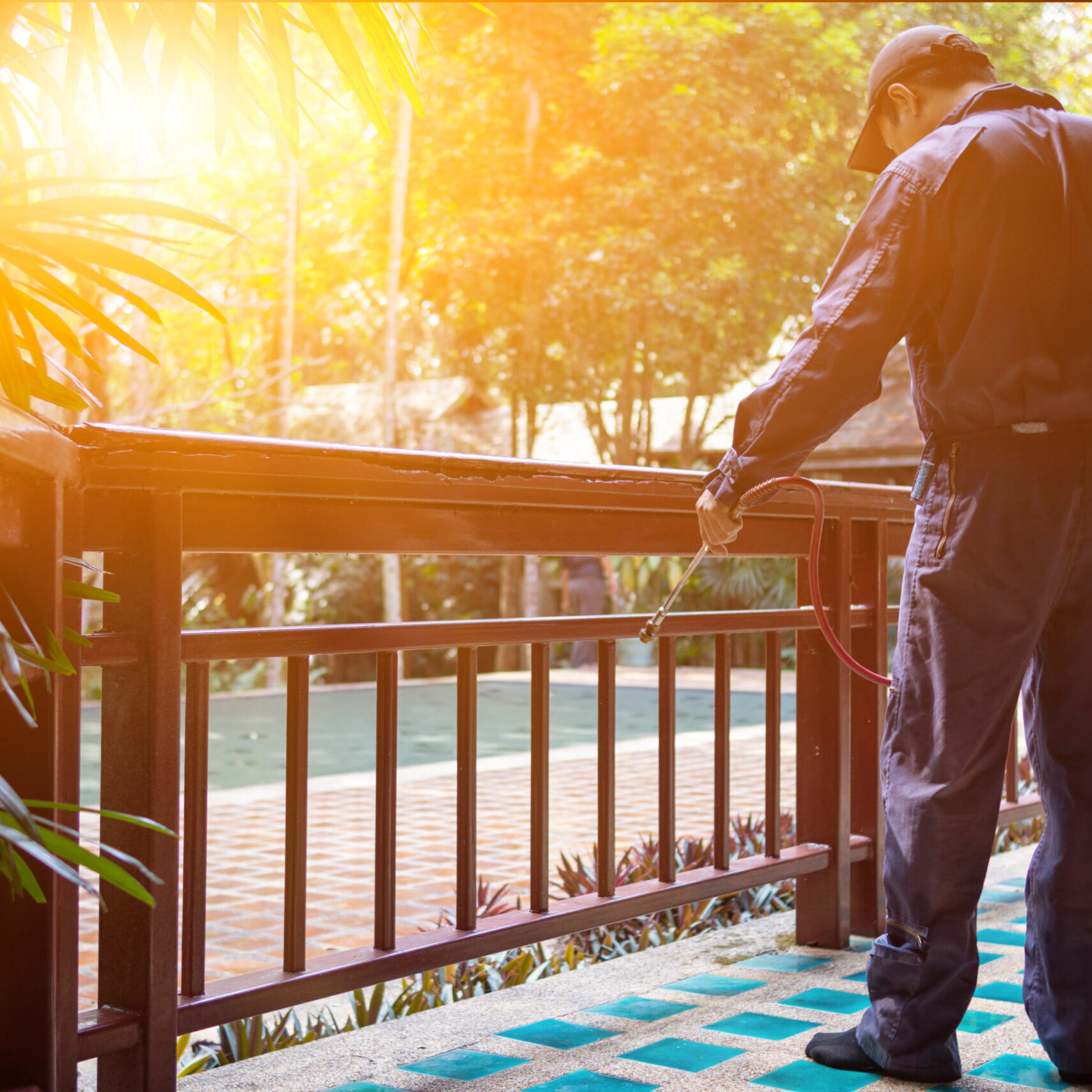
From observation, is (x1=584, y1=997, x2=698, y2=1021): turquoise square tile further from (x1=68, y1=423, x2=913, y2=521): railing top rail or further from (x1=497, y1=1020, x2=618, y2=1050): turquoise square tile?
(x1=68, y1=423, x2=913, y2=521): railing top rail

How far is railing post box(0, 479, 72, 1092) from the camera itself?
1.59 meters

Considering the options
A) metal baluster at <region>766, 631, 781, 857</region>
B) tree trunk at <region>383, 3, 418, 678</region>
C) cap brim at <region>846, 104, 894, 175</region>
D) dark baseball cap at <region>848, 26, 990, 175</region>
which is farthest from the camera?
tree trunk at <region>383, 3, 418, 678</region>

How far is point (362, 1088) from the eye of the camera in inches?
92.9

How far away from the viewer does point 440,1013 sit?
9.37 feet

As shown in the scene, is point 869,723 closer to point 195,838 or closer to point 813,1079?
point 813,1079

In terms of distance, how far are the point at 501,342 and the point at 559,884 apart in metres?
16.9

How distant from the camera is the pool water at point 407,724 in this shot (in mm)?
8555

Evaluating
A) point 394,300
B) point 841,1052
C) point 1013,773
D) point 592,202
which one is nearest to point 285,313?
point 394,300

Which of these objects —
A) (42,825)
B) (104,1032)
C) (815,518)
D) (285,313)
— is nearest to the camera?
(42,825)

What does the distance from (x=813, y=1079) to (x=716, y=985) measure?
0.67 meters

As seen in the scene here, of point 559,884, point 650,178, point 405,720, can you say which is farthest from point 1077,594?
point 650,178

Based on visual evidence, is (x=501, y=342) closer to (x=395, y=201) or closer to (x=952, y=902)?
(x=395, y=201)

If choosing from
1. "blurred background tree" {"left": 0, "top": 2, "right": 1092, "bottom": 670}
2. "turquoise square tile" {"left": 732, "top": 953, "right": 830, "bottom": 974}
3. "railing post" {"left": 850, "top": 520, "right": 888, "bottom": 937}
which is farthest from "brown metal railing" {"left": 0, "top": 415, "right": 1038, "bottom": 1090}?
"blurred background tree" {"left": 0, "top": 2, "right": 1092, "bottom": 670}

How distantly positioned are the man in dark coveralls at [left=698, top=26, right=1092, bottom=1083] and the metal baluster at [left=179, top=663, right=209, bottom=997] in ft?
3.15
